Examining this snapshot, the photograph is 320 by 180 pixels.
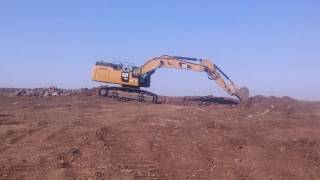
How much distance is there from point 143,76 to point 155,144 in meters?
16.5

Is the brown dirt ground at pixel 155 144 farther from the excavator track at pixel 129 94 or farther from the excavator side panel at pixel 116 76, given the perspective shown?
the excavator side panel at pixel 116 76

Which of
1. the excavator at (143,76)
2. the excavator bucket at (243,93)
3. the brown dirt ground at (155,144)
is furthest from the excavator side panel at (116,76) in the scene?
the excavator bucket at (243,93)

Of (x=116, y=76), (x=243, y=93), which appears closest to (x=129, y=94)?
(x=116, y=76)

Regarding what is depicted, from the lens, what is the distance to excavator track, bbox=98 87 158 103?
103ft

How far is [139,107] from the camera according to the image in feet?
89.4

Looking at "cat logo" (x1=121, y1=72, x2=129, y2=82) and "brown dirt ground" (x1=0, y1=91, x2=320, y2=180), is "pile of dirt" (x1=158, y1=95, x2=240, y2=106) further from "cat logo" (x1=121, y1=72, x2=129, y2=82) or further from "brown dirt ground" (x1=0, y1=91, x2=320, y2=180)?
"brown dirt ground" (x1=0, y1=91, x2=320, y2=180)

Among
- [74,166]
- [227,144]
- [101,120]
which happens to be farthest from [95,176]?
[101,120]

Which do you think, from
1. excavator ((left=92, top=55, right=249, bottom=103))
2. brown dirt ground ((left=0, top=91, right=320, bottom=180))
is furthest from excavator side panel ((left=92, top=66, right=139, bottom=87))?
brown dirt ground ((left=0, top=91, right=320, bottom=180))

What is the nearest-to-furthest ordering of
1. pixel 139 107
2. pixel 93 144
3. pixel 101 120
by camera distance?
pixel 93 144 < pixel 101 120 < pixel 139 107

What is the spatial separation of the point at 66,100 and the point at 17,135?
1471 centimetres

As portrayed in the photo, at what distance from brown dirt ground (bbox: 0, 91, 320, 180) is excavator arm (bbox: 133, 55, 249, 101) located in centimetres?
640

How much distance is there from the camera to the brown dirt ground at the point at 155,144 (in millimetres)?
11883

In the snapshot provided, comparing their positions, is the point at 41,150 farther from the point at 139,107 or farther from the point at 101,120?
the point at 139,107

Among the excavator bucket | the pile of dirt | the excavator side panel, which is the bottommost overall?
the pile of dirt
